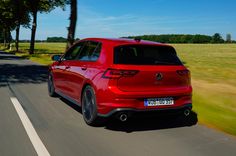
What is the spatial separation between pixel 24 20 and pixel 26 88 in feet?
127

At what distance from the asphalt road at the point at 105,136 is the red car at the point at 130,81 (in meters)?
0.39

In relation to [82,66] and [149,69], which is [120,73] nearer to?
[149,69]

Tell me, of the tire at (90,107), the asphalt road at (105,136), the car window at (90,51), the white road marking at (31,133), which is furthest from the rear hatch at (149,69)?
the white road marking at (31,133)

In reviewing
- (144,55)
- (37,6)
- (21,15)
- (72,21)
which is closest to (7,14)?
(21,15)

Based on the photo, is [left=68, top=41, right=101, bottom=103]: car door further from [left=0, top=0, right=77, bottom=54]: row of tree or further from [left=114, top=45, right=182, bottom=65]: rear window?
[left=0, top=0, right=77, bottom=54]: row of tree

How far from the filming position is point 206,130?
6.74 m

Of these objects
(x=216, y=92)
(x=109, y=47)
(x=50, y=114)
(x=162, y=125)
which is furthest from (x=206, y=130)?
(x=216, y=92)

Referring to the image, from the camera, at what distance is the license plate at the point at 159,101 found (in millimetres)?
6273

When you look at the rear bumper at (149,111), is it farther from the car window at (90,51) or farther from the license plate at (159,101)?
the car window at (90,51)

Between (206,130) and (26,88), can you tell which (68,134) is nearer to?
(206,130)

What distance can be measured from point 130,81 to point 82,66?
56.0 inches

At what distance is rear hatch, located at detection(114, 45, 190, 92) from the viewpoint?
621 cm

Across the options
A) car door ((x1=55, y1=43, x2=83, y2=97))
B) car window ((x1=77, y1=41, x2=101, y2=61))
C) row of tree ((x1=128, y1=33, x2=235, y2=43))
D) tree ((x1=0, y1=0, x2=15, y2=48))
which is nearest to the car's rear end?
car window ((x1=77, y1=41, x2=101, y2=61))

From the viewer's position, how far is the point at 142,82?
20.6 feet
